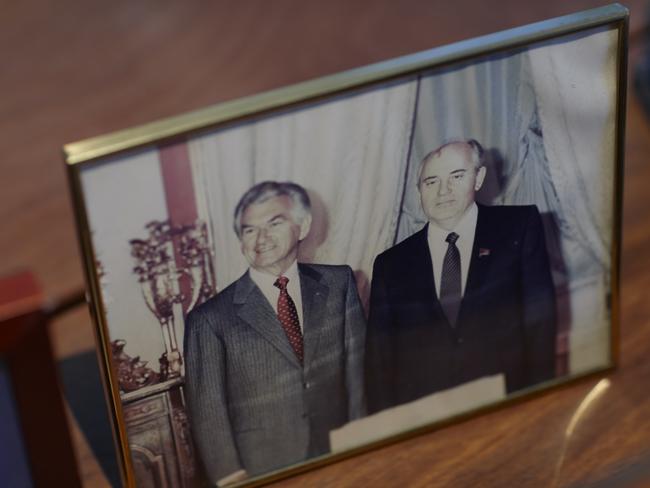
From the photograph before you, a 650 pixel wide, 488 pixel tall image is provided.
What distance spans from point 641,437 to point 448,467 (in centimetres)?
12

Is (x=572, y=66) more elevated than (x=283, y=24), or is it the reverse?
(x=283, y=24)

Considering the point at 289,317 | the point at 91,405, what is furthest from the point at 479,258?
the point at 91,405

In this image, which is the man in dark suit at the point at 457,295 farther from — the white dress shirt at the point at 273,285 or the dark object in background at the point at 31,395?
the dark object in background at the point at 31,395

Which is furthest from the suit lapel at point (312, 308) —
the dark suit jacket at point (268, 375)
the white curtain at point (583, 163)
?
the white curtain at point (583, 163)

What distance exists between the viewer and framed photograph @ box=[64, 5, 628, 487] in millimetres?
584

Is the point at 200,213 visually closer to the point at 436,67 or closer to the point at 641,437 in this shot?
the point at 436,67

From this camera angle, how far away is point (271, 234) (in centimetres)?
61

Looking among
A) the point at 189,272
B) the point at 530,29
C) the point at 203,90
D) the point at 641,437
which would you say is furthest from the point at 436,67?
the point at 203,90

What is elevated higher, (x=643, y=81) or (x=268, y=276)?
(x=643, y=81)

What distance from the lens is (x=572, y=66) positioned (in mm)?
643

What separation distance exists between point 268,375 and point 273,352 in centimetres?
1

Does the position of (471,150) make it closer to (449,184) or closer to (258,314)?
(449,184)

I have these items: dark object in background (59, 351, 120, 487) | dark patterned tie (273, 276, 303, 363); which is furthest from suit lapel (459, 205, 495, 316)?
dark object in background (59, 351, 120, 487)

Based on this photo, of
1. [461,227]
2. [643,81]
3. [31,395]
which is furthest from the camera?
[643,81]
